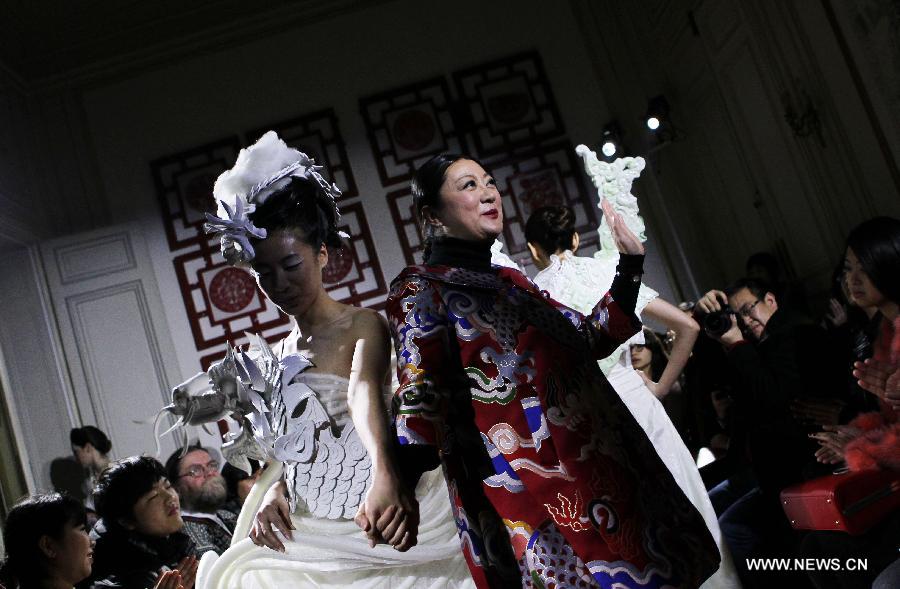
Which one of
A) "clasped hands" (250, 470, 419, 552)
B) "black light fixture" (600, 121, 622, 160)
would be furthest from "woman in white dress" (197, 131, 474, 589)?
"black light fixture" (600, 121, 622, 160)

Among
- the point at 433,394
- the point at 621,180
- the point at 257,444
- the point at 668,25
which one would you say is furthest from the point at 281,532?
the point at 668,25

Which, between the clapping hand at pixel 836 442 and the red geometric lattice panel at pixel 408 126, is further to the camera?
the red geometric lattice panel at pixel 408 126

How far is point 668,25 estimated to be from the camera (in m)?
5.60

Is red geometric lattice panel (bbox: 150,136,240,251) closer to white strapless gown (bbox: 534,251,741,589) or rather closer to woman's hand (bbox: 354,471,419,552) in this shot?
white strapless gown (bbox: 534,251,741,589)

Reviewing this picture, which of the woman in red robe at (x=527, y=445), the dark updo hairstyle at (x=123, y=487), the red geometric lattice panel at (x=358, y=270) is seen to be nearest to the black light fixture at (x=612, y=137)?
the red geometric lattice panel at (x=358, y=270)

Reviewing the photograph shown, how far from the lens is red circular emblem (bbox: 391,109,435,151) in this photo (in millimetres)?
6305

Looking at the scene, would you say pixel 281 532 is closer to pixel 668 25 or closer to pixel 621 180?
pixel 621 180

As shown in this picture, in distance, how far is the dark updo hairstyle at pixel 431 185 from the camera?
1.45 m

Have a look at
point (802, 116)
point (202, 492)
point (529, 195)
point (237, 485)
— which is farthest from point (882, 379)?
point (529, 195)

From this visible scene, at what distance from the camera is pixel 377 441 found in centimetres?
128

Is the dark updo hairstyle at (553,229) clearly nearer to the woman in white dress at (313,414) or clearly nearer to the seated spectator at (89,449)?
the woman in white dress at (313,414)

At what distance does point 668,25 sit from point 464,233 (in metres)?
4.67

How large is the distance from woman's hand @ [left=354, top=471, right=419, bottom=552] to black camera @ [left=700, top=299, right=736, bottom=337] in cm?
163

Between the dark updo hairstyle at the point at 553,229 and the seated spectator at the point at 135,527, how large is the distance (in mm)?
1451
